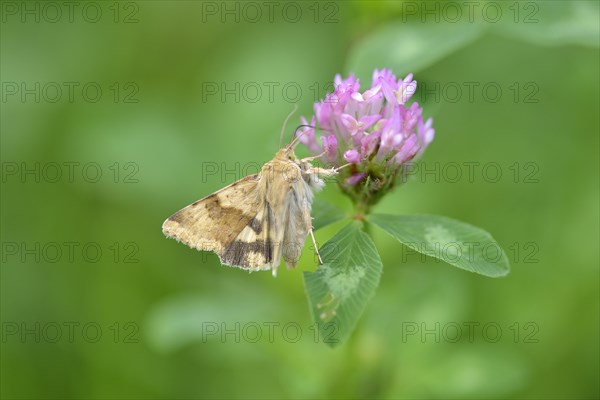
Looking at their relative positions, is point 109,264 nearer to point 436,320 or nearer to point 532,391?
point 436,320

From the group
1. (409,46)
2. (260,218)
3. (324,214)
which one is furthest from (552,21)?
(260,218)

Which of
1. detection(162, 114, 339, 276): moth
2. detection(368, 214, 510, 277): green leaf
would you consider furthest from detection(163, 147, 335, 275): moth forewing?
detection(368, 214, 510, 277): green leaf

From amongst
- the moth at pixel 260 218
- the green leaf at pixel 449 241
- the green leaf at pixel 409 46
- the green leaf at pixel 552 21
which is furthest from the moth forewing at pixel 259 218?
the green leaf at pixel 552 21

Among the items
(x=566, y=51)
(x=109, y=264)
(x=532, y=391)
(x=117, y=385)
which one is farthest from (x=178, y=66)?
(x=532, y=391)

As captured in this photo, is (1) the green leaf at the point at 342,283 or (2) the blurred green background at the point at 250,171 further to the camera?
(2) the blurred green background at the point at 250,171

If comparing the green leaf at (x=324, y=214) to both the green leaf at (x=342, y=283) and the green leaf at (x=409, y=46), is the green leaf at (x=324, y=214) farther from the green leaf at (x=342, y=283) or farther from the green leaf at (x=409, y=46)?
the green leaf at (x=409, y=46)

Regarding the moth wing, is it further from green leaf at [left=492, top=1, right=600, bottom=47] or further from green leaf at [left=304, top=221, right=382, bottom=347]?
green leaf at [left=492, top=1, right=600, bottom=47]
